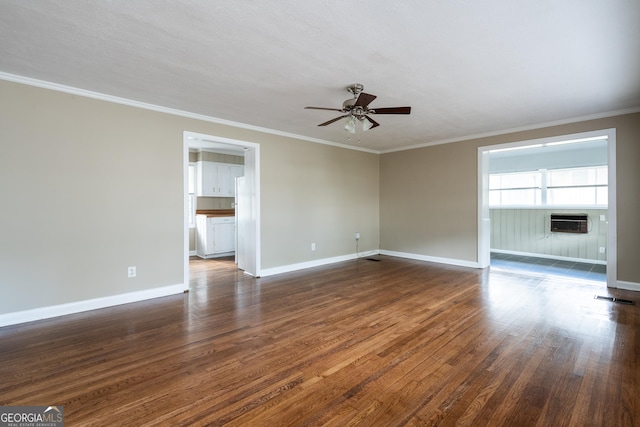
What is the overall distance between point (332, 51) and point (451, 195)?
4.45 meters

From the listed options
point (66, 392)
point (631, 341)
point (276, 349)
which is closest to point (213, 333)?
point (276, 349)

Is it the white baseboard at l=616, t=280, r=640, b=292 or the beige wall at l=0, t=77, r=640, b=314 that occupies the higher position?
the beige wall at l=0, t=77, r=640, b=314

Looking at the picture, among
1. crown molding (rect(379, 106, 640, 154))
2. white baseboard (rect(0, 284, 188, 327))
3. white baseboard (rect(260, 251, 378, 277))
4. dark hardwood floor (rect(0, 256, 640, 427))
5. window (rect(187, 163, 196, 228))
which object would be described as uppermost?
crown molding (rect(379, 106, 640, 154))

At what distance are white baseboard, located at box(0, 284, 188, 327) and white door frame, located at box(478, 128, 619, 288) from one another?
5223mm

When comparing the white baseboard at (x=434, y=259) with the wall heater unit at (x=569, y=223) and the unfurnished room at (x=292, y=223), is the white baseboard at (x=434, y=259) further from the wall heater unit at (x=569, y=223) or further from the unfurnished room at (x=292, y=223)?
the wall heater unit at (x=569, y=223)

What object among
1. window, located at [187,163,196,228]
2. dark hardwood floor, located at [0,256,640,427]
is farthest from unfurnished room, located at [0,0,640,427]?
window, located at [187,163,196,228]

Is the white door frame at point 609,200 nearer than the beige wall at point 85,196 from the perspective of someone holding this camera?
No

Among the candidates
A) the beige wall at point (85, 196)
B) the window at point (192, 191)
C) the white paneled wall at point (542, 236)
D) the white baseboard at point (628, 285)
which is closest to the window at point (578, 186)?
the white paneled wall at point (542, 236)

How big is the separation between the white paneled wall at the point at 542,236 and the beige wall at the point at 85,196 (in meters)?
6.46

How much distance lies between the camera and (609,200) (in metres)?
4.37

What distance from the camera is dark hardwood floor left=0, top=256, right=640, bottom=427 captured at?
1.79m

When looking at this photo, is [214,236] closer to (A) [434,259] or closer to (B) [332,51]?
(A) [434,259]

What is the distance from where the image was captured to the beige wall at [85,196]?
309cm

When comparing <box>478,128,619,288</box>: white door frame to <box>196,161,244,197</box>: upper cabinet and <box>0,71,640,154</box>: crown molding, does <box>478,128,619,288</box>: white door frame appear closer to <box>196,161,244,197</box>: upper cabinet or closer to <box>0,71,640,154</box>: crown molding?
<box>0,71,640,154</box>: crown molding
